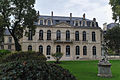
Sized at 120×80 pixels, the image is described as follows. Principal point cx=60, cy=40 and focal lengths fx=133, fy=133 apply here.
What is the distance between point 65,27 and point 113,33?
1471 cm

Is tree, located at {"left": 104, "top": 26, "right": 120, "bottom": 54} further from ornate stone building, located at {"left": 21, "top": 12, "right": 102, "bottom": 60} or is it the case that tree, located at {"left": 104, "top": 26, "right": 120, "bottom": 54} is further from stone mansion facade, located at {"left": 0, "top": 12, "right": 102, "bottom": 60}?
stone mansion facade, located at {"left": 0, "top": 12, "right": 102, "bottom": 60}

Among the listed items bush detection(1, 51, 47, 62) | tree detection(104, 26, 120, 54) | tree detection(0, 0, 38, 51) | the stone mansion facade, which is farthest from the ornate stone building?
bush detection(1, 51, 47, 62)

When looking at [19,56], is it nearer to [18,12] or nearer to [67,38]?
[18,12]

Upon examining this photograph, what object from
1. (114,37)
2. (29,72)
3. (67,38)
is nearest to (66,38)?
(67,38)

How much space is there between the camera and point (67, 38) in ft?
127

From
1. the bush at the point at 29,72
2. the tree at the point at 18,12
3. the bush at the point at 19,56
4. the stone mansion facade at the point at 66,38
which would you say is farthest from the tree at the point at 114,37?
the bush at the point at 29,72

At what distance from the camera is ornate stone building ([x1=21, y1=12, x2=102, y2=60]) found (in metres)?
37.0

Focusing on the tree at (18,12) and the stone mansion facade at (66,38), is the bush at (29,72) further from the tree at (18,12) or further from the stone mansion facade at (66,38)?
the stone mansion facade at (66,38)

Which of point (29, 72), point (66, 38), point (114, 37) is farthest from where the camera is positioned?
point (114, 37)

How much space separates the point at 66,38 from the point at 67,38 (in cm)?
30

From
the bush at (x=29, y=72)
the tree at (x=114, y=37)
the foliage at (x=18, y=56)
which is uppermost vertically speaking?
the tree at (x=114, y=37)

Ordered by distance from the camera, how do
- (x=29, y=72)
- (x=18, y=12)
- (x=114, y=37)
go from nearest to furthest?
(x=29, y=72), (x=18, y=12), (x=114, y=37)

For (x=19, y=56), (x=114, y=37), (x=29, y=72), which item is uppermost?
(x=114, y=37)

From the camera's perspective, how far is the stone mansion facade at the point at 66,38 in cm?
3694
